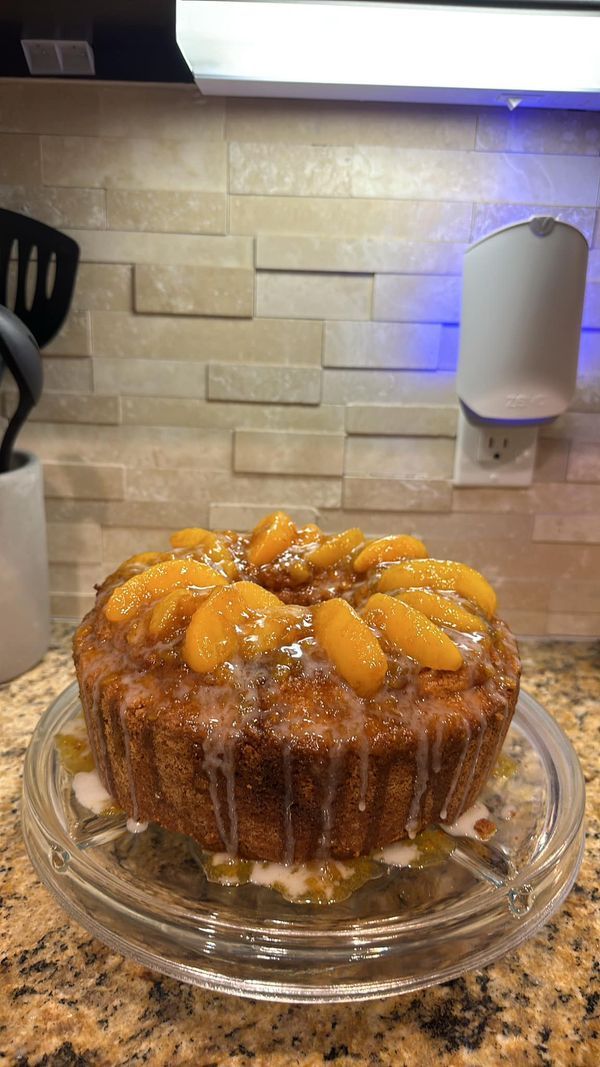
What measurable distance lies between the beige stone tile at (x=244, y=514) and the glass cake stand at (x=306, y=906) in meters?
0.49

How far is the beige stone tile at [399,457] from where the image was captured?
109 cm

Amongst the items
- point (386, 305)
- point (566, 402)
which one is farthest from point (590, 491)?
point (386, 305)

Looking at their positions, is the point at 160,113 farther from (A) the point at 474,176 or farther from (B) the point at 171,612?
(B) the point at 171,612

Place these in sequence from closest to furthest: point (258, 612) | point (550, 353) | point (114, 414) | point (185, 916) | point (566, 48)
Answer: point (185, 916), point (258, 612), point (566, 48), point (550, 353), point (114, 414)

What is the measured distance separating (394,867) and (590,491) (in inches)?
27.9

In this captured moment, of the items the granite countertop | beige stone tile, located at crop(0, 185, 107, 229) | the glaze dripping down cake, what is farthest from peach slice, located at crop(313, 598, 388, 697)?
beige stone tile, located at crop(0, 185, 107, 229)

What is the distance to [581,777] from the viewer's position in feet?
2.33

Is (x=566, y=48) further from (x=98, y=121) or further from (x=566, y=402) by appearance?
(x=98, y=121)

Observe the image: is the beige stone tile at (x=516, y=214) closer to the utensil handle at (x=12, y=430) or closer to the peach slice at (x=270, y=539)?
the peach slice at (x=270, y=539)

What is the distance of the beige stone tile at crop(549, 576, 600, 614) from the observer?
1163mm

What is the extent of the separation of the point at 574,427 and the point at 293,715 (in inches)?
28.1

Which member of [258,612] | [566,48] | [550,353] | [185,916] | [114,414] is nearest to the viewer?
[185,916]

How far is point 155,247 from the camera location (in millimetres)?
1016

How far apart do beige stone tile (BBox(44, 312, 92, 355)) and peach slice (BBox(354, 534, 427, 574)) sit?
52cm
